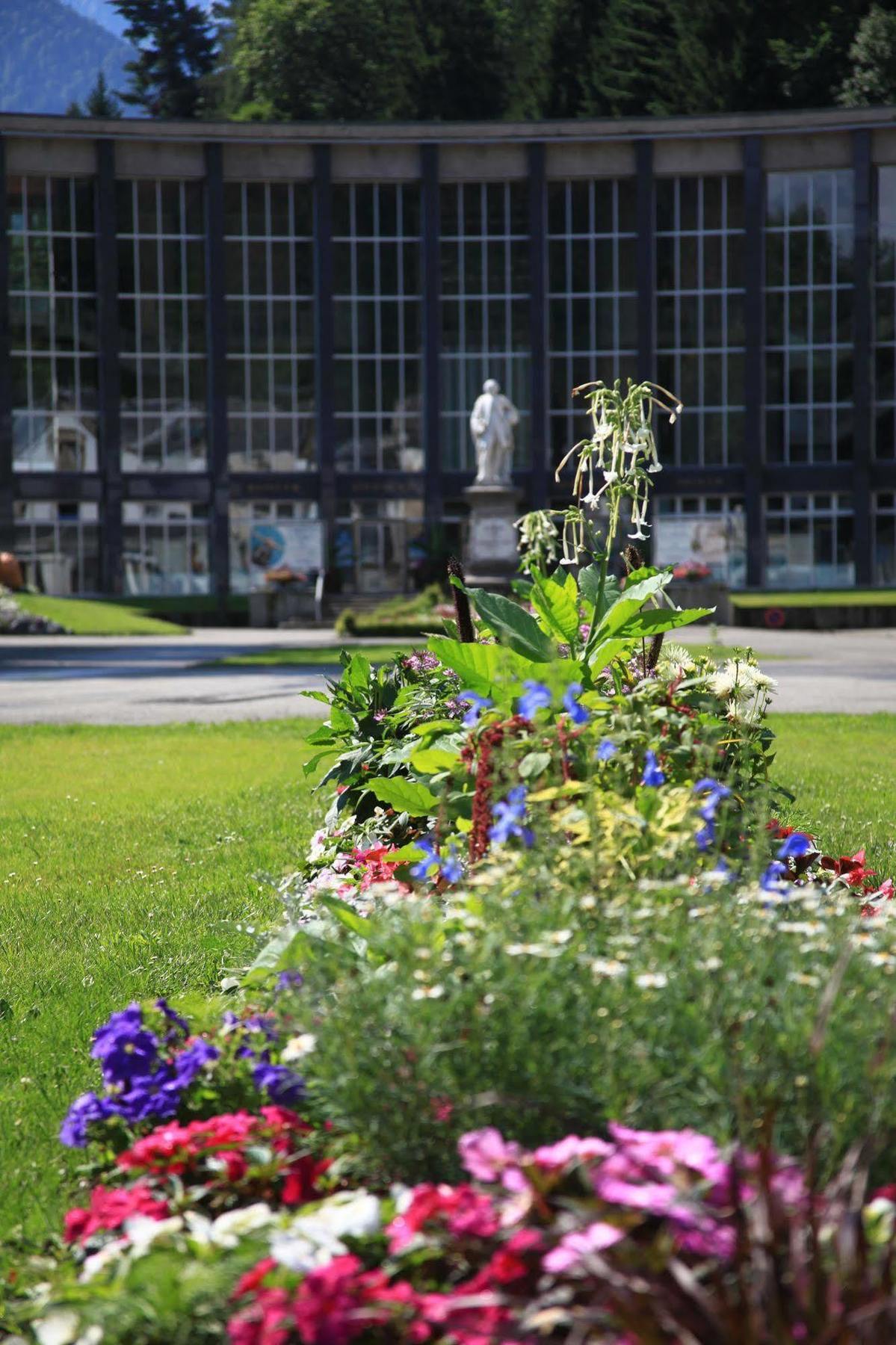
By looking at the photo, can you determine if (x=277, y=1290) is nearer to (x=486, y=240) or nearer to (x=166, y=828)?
(x=166, y=828)

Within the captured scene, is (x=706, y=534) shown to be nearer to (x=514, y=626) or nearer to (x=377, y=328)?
(x=377, y=328)

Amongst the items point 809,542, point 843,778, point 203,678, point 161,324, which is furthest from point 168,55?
point 843,778

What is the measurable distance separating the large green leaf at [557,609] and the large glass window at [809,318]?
4884 cm

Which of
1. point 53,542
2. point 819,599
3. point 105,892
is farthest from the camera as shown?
point 53,542

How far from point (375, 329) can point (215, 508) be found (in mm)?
7881

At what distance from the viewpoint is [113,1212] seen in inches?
101

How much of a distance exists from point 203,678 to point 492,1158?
60.4 ft

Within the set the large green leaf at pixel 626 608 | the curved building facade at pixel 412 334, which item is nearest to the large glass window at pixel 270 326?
the curved building facade at pixel 412 334

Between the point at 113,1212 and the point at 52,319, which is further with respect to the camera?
the point at 52,319

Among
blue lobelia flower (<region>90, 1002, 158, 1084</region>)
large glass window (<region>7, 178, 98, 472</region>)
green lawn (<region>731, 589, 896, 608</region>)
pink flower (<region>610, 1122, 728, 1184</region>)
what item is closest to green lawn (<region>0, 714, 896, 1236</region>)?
blue lobelia flower (<region>90, 1002, 158, 1084</region>)

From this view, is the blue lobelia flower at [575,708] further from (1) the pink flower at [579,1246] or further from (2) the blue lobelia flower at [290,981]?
(1) the pink flower at [579,1246]

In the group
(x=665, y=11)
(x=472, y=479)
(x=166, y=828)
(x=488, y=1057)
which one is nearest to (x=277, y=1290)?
(x=488, y=1057)

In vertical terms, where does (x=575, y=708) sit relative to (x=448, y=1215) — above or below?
above

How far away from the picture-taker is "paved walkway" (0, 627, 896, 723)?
15.4 m
